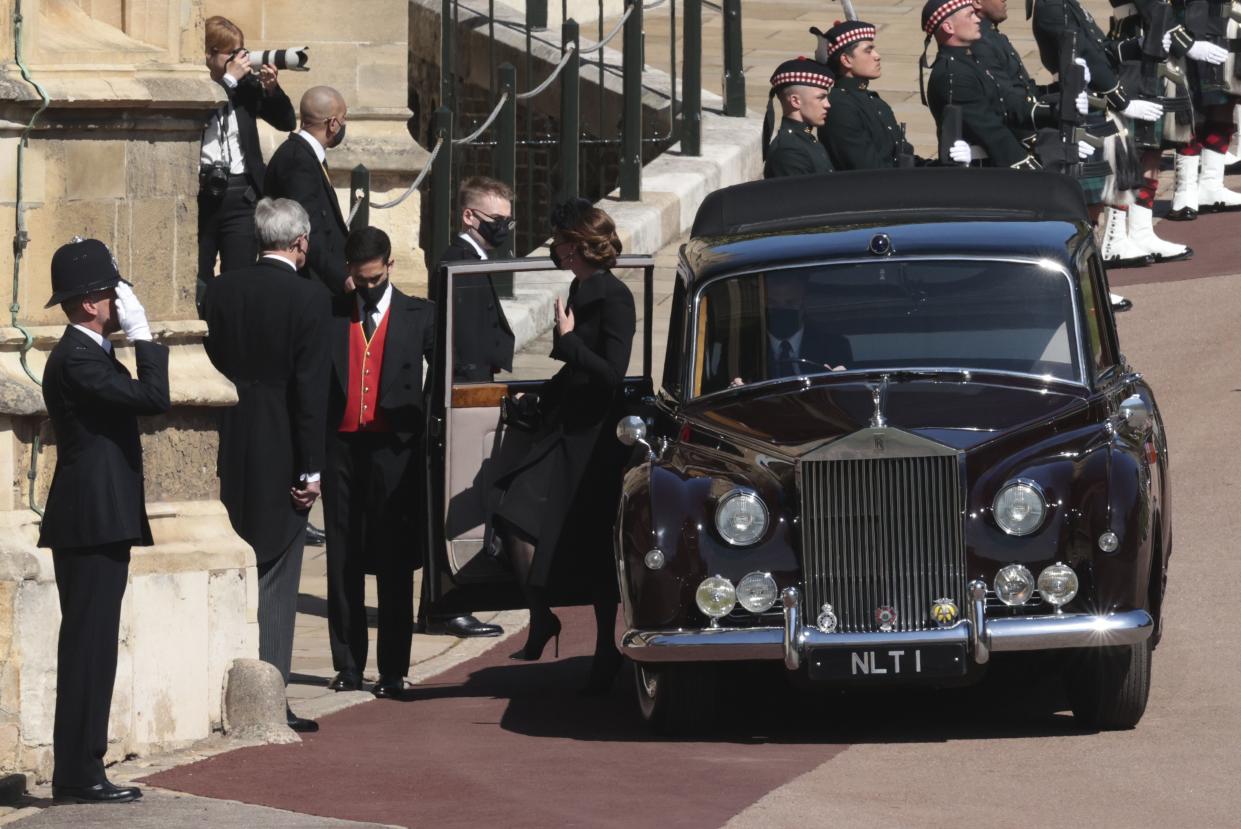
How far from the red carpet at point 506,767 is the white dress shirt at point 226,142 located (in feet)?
11.7

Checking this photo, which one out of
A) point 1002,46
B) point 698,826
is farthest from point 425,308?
point 1002,46

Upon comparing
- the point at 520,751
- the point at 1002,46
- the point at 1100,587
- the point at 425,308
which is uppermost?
the point at 1002,46

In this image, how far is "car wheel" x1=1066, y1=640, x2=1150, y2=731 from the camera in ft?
29.0

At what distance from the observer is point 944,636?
8742 millimetres

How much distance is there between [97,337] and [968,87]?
8.56 metres

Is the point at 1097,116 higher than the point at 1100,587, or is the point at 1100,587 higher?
the point at 1097,116

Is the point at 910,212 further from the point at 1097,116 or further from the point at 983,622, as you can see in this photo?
the point at 1097,116

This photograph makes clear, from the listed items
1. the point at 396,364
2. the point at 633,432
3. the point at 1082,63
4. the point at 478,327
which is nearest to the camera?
the point at 633,432

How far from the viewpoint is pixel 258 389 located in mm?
9977

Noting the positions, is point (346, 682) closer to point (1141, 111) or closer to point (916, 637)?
point (916, 637)

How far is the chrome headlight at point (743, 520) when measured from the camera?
8938 millimetres

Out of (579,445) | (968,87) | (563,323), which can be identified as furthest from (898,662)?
(968,87)

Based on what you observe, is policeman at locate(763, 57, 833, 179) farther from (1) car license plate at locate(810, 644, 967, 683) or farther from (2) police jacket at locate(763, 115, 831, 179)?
(1) car license plate at locate(810, 644, 967, 683)

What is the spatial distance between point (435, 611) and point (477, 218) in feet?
6.22
